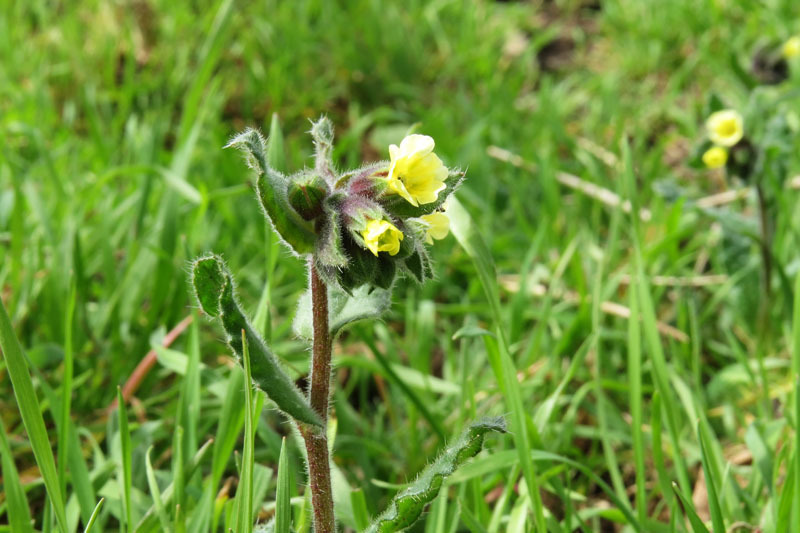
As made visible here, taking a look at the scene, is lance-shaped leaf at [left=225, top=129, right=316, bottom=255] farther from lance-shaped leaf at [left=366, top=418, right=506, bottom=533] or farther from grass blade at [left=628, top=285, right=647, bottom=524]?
grass blade at [left=628, top=285, right=647, bottom=524]

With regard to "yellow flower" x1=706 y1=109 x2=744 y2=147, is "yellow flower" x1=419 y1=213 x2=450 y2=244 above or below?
below

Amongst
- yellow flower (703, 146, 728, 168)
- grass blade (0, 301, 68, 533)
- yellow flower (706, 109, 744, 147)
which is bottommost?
grass blade (0, 301, 68, 533)

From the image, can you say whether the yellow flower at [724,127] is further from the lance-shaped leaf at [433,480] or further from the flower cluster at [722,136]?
→ the lance-shaped leaf at [433,480]

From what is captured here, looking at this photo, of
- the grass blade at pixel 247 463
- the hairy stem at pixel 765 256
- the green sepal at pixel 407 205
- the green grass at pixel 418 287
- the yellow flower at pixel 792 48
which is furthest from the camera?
the yellow flower at pixel 792 48

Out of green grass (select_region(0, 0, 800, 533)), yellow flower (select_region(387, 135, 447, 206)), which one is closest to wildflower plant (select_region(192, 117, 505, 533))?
yellow flower (select_region(387, 135, 447, 206))

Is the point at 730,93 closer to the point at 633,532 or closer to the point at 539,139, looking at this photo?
the point at 539,139

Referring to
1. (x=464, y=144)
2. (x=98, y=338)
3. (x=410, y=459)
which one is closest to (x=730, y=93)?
(x=464, y=144)

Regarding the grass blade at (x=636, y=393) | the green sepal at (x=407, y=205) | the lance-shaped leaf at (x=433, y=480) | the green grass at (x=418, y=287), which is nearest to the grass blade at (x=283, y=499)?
the green grass at (x=418, y=287)

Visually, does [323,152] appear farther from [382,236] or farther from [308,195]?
[382,236]
